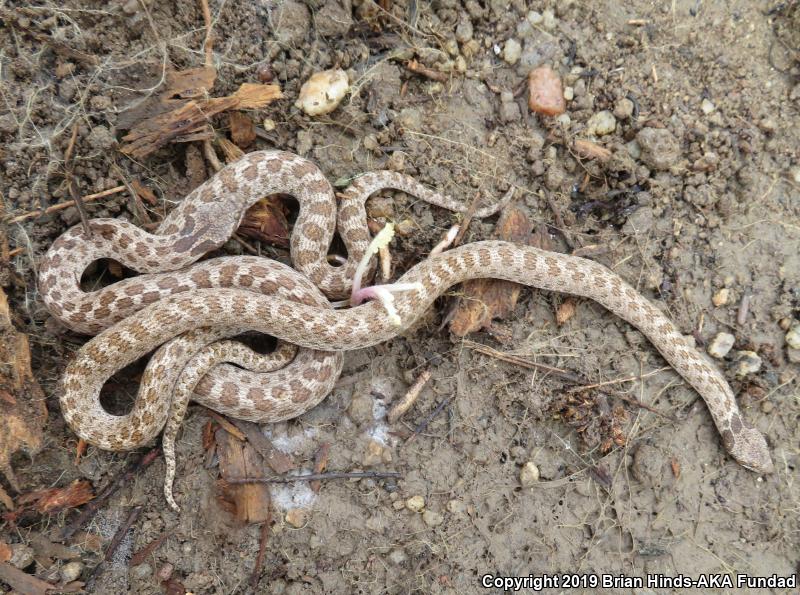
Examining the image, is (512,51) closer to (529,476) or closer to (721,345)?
(721,345)

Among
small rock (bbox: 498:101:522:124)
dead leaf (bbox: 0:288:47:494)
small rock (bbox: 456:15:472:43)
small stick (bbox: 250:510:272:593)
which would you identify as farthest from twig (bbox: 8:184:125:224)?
small rock (bbox: 498:101:522:124)

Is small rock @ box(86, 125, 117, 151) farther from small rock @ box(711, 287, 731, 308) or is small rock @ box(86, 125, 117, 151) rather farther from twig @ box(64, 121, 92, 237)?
small rock @ box(711, 287, 731, 308)

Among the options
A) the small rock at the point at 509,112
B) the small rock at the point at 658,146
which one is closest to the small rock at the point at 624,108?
the small rock at the point at 658,146

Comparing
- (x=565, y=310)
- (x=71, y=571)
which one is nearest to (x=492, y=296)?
(x=565, y=310)

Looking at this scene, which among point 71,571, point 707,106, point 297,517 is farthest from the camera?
point 707,106

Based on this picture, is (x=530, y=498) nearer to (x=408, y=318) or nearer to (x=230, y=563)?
(x=408, y=318)

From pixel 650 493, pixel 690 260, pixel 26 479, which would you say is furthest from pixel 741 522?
pixel 26 479
